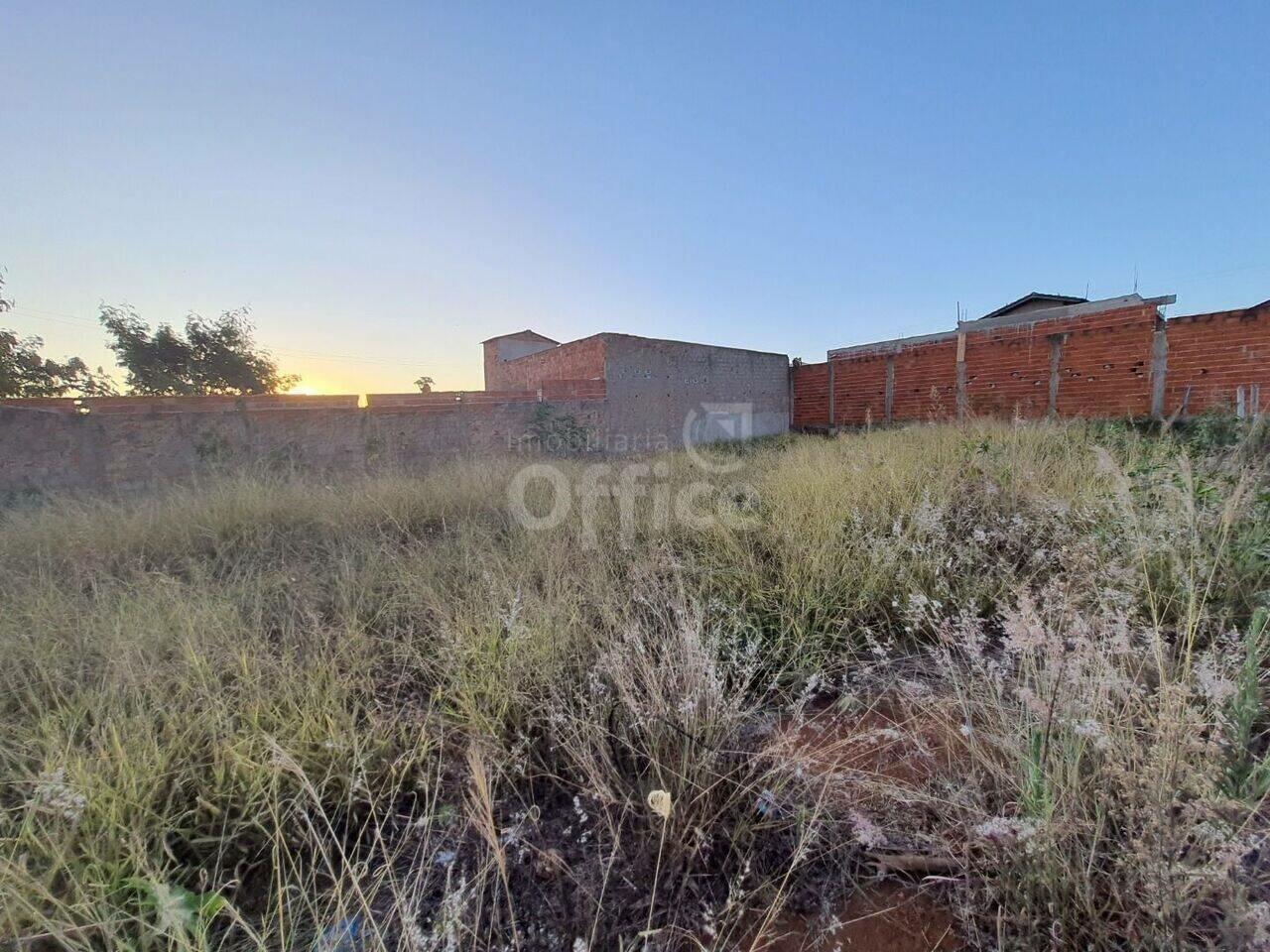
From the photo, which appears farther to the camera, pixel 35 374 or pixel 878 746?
pixel 35 374

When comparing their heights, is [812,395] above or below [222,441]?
above

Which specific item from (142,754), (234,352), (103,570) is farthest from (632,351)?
(234,352)

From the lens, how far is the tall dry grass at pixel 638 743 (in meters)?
0.77

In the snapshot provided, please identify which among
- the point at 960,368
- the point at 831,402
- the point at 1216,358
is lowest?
the point at 831,402

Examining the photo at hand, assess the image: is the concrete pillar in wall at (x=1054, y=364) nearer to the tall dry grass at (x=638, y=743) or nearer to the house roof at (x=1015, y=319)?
the house roof at (x=1015, y=319)

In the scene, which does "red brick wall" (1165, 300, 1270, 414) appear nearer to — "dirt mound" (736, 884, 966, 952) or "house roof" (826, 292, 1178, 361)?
"house roof" (826, 292, 1178, 361)

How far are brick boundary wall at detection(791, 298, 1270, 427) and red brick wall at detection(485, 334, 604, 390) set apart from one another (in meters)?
5.78

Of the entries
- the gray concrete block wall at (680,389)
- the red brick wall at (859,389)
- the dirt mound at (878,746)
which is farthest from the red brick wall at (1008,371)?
the dirt mound at (878,746)

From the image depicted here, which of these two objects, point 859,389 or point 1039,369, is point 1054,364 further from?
point 859,389

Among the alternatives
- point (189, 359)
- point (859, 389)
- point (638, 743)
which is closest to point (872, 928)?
point (638, 743)

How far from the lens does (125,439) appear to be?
5500 millimetres

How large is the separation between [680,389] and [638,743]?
34.0 ft

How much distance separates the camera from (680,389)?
11.1 metres

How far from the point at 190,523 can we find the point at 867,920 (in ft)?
14.3
